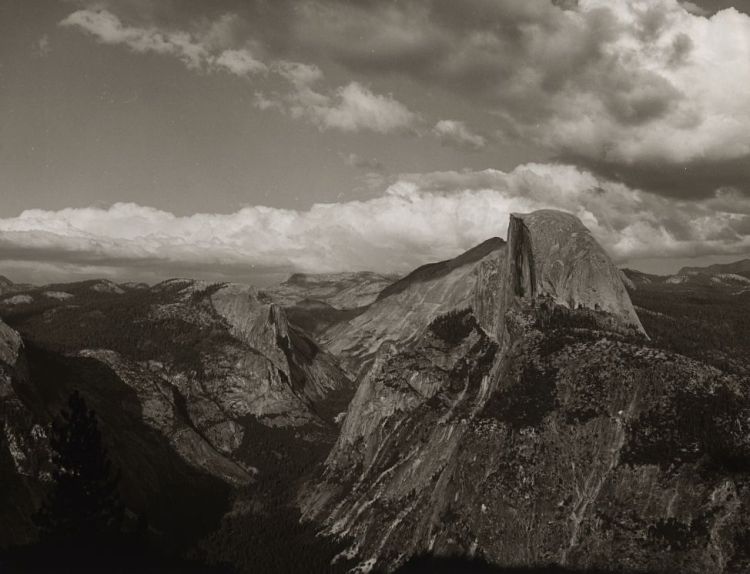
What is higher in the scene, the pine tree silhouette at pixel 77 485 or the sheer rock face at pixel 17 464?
the pine tree silhouette at pixel 77 485

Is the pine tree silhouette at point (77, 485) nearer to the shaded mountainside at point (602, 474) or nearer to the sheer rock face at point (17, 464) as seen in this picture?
the sheer rock face at point (17, 464)

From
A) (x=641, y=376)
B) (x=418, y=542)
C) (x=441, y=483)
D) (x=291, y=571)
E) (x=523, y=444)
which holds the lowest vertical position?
(x=291, y=571)

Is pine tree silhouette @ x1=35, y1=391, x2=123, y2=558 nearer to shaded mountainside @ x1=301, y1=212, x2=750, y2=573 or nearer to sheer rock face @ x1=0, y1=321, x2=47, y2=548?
sheer rock face @ x1=0, y1=321, x2=47, y2=548

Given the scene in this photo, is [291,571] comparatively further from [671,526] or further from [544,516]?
[671,526]

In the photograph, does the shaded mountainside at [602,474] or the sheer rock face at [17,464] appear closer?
the shaded mountainside at [602,474]

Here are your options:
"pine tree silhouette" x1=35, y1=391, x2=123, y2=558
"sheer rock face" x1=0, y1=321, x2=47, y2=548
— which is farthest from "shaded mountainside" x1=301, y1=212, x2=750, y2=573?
"pine tree silhouette" x1=35, y1=391, x2=123, y2=558

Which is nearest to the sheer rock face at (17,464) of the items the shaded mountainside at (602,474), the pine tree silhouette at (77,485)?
the shaded mountainside at (602,474)

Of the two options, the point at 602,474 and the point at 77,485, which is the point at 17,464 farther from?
the point at 602,474

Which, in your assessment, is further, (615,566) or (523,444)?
(523,444)

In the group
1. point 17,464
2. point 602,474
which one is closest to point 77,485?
point 602,474

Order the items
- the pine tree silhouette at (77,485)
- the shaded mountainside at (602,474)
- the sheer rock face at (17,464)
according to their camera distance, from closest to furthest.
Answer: the pine tree silhouette at (77,485) < the shaded mountainside at (602,474) < the sheer rock face at (17,464)

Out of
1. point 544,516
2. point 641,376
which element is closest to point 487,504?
point 544,516
